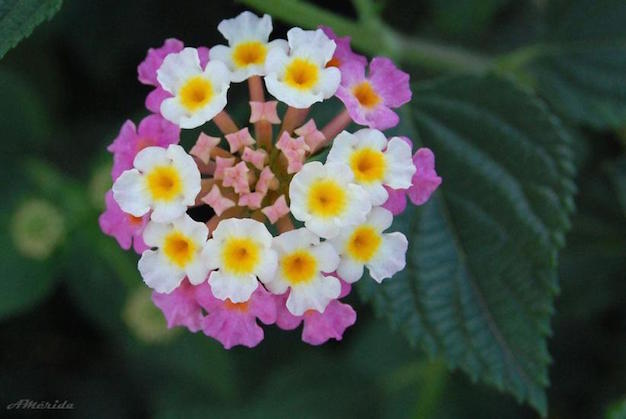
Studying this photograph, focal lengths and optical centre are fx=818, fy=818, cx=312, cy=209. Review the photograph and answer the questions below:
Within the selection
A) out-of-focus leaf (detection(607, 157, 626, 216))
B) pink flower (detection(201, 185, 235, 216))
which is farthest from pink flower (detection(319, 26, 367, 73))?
out-of-focus leaf (detection(607, 157, 626, 216))

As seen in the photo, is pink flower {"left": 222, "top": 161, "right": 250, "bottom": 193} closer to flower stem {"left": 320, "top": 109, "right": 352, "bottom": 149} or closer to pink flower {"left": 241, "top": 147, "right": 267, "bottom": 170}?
pink flower {"left": 241, "top": 147, "right": 267, "bottom": 170}

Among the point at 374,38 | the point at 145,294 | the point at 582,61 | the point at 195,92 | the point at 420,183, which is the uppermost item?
the point at 195,92

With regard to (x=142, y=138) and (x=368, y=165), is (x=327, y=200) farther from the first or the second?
(x=142, y=138)

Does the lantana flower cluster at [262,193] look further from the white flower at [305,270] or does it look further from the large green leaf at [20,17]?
the large green leaf at [20,17]

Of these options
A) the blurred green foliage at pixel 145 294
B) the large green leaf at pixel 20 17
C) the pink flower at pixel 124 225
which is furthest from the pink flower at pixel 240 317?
the blurred green foliage at pixel 145 294

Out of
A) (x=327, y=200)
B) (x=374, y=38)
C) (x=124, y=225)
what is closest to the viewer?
(x=327, y=200)

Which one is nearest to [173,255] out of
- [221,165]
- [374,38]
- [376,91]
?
[221,165]
